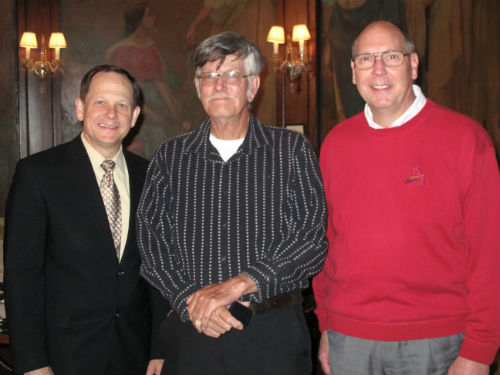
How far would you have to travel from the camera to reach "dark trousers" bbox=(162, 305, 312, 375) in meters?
2.05

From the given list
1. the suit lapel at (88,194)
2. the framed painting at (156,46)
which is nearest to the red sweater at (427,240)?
the suit lapel at (88,194)

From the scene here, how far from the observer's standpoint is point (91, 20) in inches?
291

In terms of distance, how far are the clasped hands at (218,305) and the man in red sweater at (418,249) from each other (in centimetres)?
52

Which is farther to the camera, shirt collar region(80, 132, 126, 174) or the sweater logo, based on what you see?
shirt collar region(80, 132, 126, 174)

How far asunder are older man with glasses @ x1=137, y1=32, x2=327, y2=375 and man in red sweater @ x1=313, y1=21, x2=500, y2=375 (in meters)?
0.20

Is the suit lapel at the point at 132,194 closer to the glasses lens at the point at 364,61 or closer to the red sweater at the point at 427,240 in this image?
the red sweater at the point at 427,240

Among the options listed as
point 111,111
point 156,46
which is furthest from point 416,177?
point 156,46

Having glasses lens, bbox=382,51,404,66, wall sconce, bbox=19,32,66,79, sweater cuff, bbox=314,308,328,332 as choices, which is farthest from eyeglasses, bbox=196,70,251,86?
wall sconce, bbox=19,32,66,79

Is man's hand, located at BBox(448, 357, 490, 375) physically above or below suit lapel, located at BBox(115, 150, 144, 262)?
below

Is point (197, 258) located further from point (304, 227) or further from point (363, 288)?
point (363, 288)

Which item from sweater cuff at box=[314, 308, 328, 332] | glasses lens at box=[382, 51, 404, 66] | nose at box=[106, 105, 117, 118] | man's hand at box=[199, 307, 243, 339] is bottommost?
sweater cuff at box=[314, 308, 328, 332]

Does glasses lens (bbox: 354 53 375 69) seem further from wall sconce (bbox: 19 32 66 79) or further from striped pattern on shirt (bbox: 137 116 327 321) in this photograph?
wall sconce (bbox: 19 32 66 79)

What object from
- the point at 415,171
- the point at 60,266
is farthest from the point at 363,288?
the point at 60,266

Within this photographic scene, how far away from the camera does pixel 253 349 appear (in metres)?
2.05
